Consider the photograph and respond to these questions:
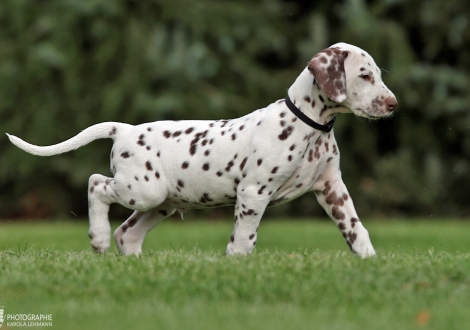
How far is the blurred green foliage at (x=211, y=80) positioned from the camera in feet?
63.7

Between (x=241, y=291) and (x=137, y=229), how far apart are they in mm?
2512

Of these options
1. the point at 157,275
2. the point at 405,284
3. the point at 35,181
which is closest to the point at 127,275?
the point at 157,275

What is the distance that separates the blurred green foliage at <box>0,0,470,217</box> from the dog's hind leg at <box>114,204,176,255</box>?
10965 mm

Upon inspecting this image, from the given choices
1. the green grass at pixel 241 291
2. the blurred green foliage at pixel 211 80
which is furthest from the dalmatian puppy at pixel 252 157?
the blurred green foliage at pixel 211 80

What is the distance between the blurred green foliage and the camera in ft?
63.7

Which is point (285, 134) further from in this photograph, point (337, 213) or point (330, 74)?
point (337, 213)

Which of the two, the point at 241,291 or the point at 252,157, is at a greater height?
the point at 252,157

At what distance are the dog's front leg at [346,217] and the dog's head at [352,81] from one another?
2.37 feet

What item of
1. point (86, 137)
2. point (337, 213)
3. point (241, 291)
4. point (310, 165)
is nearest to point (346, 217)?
point (337, 213)

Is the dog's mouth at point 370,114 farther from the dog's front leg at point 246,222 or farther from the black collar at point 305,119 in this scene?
the dog's front leg at point 246,222

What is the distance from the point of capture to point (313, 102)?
700 centimetres

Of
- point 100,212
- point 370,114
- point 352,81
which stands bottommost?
point 100,212

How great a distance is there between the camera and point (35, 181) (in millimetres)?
20656

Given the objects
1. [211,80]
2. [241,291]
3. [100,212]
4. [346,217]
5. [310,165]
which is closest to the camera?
[241,291]
